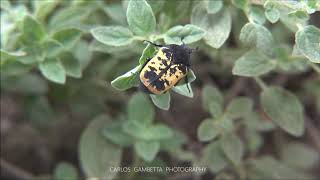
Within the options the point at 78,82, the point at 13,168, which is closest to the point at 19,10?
the point at 78,82

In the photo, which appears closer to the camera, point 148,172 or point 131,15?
point 131,15

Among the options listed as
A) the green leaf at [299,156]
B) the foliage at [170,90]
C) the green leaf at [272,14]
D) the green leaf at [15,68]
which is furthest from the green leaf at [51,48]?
the green leaf at [299,156]

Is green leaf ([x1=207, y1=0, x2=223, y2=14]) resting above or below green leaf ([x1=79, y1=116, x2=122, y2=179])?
above

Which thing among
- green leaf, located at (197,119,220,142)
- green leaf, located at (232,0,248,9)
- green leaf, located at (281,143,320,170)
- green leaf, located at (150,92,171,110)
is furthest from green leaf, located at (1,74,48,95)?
green leaf, located at (281,143,320,170)

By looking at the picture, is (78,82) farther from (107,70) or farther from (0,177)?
(0,177)

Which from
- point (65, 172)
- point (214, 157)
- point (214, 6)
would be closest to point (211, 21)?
point (214, 6)

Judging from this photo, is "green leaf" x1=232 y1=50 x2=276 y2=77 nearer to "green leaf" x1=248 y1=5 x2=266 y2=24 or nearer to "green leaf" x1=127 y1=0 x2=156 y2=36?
"green leaf" x1=248 y1=5 x2=266 y2=24
